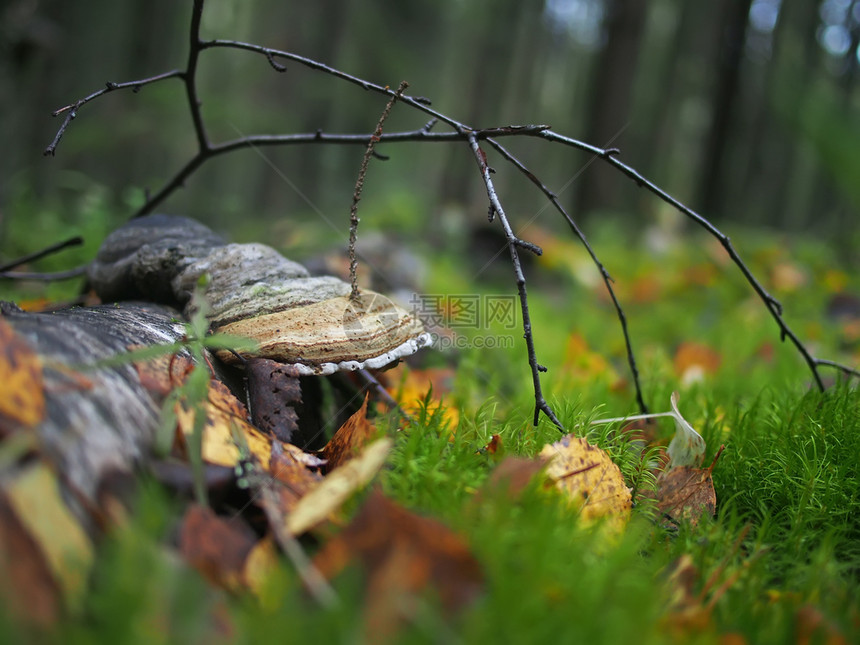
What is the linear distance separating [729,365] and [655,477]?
211 centimetres

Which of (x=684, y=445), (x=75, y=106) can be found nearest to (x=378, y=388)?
(x=684, y=445)

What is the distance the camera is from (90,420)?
3.57 ft

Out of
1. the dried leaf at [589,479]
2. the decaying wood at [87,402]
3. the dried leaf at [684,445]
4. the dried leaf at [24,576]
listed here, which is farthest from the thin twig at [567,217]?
the dried leaf at [24,576]

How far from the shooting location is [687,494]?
62.7 inches

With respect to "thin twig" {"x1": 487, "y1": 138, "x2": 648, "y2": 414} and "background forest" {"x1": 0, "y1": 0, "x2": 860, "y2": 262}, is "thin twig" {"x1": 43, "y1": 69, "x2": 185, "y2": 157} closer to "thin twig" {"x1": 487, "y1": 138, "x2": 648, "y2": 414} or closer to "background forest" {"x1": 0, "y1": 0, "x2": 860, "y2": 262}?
"background forest" {"x1": 0, "y1": 0, "x2": 860, "y2": 262}

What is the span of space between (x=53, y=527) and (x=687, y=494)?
147cm

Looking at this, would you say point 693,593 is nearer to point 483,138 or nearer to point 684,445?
point 684,445

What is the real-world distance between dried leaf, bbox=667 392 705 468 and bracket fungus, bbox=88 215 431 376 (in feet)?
2.49

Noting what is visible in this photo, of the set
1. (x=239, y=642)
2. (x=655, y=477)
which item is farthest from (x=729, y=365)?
(x=239, y=642)

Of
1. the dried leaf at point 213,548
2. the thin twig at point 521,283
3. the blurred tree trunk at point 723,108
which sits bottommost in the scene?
the dried leaf at point 213,548

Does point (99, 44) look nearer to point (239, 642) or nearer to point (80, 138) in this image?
point (80, 138)

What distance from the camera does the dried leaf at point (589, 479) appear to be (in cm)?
136

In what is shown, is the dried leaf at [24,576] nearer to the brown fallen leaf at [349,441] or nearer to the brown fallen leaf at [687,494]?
the brown fallen leaf at [349,441]

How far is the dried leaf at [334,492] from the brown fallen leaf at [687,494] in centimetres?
84
